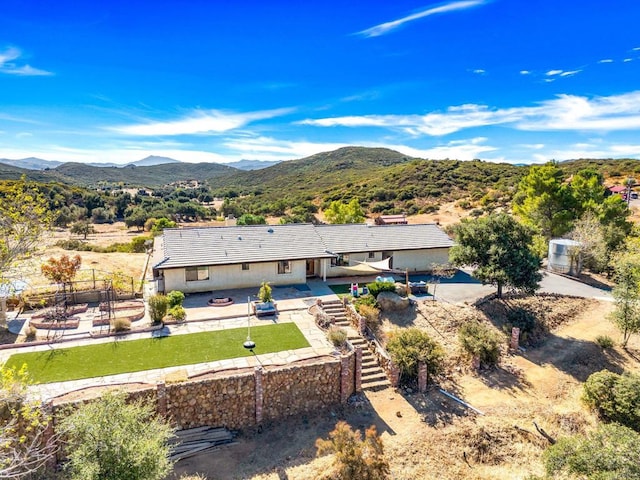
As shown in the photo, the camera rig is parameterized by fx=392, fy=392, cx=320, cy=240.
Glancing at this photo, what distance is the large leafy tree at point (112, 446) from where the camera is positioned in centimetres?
999

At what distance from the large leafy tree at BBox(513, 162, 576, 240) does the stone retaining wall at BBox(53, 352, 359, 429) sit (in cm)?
2671

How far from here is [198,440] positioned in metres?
15.0

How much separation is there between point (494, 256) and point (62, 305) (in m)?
25.2

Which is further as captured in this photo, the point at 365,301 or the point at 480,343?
the point at 365,301

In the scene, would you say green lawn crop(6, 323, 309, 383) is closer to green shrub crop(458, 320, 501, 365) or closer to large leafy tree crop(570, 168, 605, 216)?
green shrub crop(458, 320, 501, 365)

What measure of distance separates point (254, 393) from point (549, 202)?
3260 cm

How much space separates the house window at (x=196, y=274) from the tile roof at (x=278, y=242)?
0.72 meters

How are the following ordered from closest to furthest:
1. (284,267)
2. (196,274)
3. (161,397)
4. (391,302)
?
1. (161,397)
2. (391,302)
3. (196,274)
4. (284,267)

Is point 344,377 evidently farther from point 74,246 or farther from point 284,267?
point 74,246

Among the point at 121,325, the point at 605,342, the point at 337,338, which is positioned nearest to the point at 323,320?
the point at 337,338

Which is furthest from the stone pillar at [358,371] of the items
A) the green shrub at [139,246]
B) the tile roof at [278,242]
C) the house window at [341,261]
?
the green shrub at [139,246]

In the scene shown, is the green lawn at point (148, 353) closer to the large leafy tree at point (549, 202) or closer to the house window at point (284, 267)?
the house window at point (284, 267)

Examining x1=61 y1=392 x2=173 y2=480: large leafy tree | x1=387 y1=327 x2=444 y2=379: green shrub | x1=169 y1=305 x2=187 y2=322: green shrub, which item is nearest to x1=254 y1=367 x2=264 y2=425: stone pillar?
x1=61 y1=392 x2=173 y2=480: large leafy tree

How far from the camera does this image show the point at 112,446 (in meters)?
10.2
